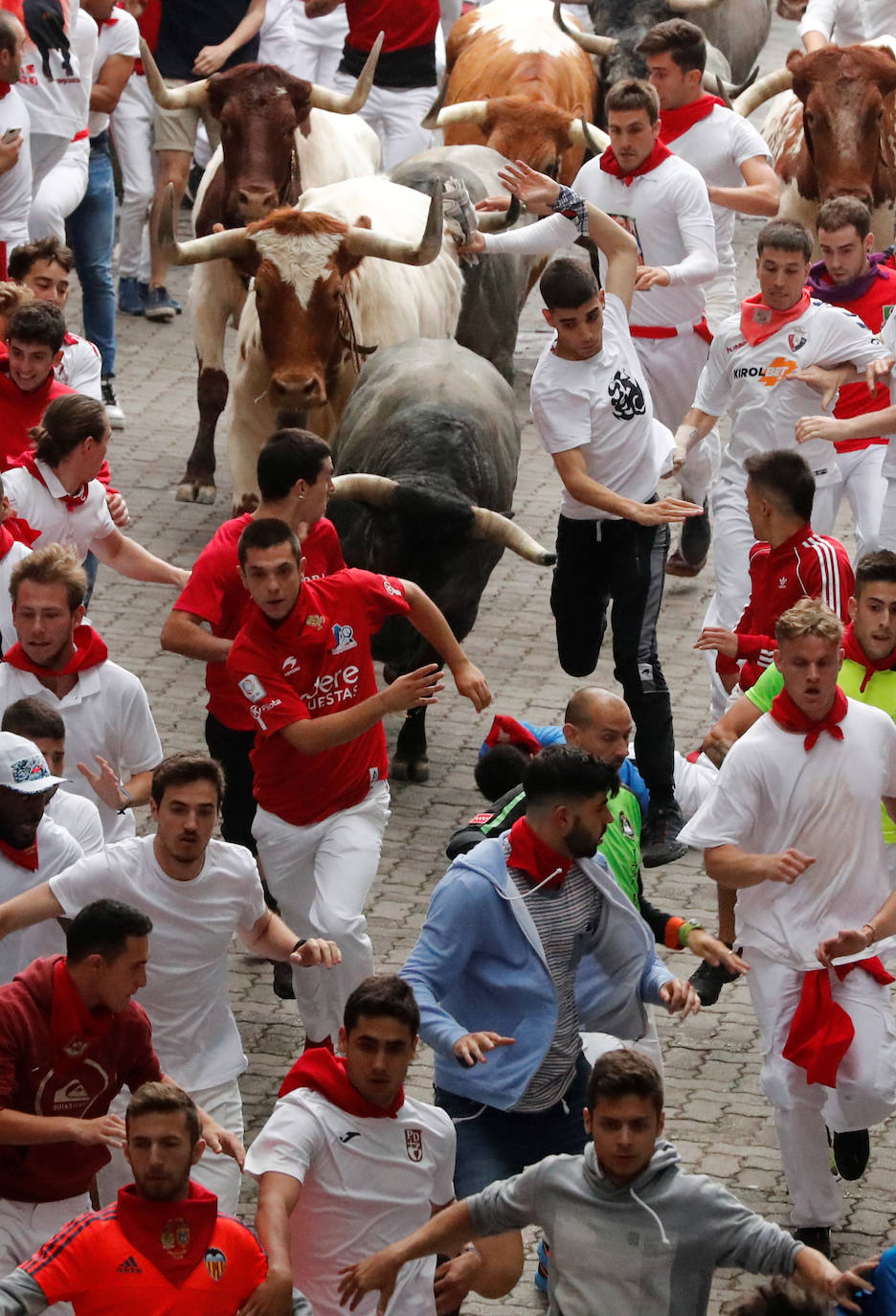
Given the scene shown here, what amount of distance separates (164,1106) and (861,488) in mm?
5635

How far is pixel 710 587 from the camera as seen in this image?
11.9 meters

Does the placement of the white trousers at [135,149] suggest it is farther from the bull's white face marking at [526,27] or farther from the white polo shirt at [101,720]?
the white polo shirt at [101,720]

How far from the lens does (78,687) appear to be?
7.16 m

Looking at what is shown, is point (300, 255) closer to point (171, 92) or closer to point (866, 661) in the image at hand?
point (171, 92)

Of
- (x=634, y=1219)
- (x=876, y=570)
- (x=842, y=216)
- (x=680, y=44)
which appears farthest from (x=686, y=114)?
(x=634, y=1219)

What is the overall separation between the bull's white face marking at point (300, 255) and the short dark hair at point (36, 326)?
1930 mm

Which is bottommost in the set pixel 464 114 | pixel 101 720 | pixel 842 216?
pixel 464 114

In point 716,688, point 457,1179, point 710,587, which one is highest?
point 457,1179

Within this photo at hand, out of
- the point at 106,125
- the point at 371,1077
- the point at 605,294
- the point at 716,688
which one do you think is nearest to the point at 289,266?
the point at 605,294

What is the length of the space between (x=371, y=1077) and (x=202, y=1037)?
1155 millimetres

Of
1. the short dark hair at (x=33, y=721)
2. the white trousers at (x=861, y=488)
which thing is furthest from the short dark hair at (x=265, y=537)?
the white trousers at (x=861, y=488)

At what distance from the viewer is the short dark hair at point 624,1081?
5.00 meters

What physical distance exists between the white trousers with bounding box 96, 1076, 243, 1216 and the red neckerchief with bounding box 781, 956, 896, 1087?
1605 mm

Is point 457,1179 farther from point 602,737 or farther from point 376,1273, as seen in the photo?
point 602,737
